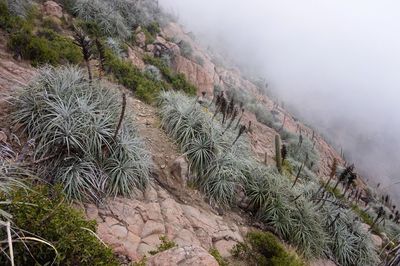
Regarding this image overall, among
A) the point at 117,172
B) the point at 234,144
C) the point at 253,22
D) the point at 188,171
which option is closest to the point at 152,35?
the point at 234,144

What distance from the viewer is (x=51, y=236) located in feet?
9.15

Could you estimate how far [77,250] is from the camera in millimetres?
2818

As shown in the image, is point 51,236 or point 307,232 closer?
point 51,236

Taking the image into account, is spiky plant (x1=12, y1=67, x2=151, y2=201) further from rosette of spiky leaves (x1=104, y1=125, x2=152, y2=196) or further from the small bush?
the small bush

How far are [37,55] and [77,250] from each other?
6.44 meters

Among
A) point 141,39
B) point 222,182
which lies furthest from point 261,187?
point 141,39

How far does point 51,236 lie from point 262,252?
3773 mm

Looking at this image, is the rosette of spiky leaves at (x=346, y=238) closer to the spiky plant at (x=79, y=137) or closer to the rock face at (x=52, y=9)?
the spiky plant at (x=79, y=137)

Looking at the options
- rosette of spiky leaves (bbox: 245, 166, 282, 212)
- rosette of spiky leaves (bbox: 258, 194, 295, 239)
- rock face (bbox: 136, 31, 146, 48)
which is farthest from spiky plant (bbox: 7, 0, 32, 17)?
rosette of spiky leaves (bbox: 258, 194, 295, 239)

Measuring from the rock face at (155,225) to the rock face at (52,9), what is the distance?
767 centimetres

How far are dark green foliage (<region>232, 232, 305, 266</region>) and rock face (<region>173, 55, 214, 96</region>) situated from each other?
1009cm

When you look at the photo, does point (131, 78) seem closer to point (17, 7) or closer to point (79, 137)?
point (17, 7)

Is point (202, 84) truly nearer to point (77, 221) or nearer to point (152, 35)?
point (152, 35)

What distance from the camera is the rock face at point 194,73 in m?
15.6
